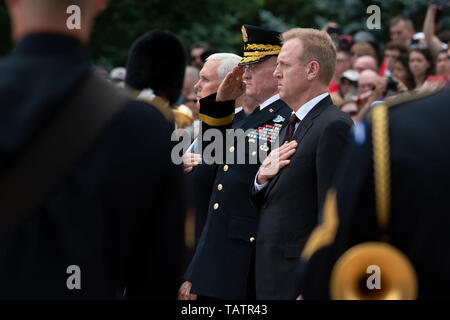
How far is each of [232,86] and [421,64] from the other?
3.25 meters

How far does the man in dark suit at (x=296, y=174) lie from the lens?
14.9ft

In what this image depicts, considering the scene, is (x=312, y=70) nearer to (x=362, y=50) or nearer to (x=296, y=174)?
(x=296, y=174)

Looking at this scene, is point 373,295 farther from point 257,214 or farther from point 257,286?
point 257,214

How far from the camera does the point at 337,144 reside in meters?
4.55

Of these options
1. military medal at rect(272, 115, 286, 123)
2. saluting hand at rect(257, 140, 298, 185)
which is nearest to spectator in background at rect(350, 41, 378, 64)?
military medal at rect(272, 115, 286, 123)

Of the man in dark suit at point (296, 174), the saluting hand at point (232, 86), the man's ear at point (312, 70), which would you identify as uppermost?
the saluting hand at point (232, 86)

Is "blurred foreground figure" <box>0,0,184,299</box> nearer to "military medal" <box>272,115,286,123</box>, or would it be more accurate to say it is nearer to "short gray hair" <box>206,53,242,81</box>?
"military medal" <box>272,115,286,123</box>

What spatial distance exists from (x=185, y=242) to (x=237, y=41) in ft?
54.5

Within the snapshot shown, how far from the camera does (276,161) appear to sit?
473 cm

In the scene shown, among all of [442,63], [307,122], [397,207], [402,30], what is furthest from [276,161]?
[402,30]

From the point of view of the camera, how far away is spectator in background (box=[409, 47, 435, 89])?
28.0ft

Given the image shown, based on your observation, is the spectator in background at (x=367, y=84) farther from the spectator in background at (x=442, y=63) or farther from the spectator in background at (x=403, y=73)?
the spectator in background at (x=442, y=63)

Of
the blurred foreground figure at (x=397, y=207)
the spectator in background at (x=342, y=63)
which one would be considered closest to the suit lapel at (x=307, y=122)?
the blurred foreground figure at (x=397, y=207)
